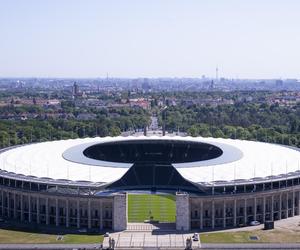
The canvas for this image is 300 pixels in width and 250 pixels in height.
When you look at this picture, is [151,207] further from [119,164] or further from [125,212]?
[119,164]

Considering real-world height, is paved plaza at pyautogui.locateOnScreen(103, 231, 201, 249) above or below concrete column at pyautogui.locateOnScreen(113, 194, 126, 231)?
below

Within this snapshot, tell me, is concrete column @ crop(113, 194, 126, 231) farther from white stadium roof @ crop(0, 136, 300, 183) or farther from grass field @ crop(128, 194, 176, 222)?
white stadium roof @ crop(0, 136, 300, 183)

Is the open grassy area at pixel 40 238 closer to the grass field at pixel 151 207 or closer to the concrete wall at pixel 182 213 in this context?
the grass field at pixel 151 207

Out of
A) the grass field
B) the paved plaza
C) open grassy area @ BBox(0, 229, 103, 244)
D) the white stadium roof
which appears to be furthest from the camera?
the white stadium roof

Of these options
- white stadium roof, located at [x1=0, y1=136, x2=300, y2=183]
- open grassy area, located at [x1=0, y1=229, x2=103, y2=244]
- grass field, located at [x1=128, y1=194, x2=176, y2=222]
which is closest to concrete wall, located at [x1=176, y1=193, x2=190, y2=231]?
grass field, located at [x1=128, y1=194, x2=176, y2=222]

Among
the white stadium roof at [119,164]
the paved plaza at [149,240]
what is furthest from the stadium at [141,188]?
the paved plaza at [149,240]

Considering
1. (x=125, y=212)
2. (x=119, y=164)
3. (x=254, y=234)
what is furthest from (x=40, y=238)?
(x=254, y=234)

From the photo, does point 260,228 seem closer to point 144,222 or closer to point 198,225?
point 198,225
